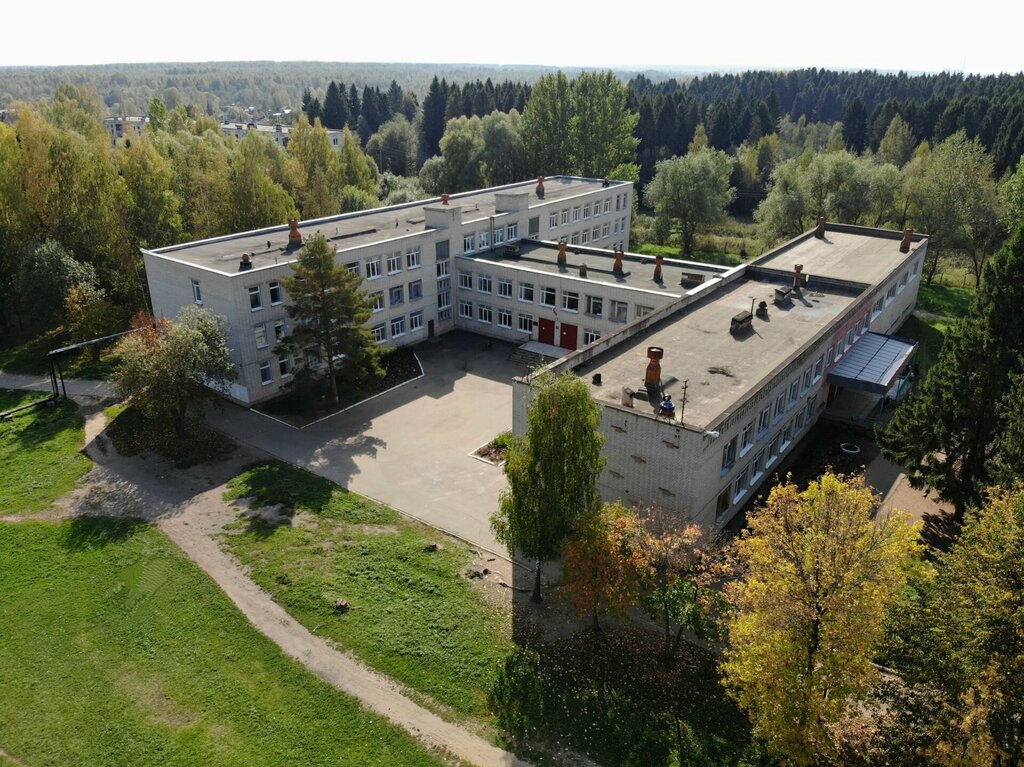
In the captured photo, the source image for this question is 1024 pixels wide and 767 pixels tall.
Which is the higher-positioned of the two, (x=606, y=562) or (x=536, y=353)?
(x=606, y=562)

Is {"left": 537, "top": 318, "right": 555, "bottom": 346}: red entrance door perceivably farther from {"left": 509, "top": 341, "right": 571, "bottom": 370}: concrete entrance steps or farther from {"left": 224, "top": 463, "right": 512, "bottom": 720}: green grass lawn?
{"left": 224, "top": 463, "right": 512, "bottom": 720}: green grass lawn

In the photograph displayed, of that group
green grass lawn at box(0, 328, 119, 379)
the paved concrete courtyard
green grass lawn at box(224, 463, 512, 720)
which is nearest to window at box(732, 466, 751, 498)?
the paved concrete courtyard

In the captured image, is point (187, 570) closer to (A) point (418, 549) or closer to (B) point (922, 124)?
(A) point (418, 549)

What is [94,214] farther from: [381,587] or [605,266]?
[381,587]

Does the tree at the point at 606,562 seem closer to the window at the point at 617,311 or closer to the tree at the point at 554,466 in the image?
the tree at the point at 554,466

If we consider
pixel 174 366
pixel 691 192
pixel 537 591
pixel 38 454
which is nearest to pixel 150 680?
pixel 537 591

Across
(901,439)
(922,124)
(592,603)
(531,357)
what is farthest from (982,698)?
(922,124)
